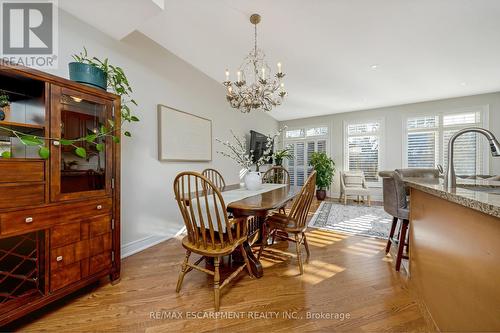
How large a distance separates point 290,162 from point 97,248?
636cm

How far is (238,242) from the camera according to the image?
63.8 inches

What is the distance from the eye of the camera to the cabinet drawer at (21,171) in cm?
118

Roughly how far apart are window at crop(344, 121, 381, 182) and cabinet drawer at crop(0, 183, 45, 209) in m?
6.67

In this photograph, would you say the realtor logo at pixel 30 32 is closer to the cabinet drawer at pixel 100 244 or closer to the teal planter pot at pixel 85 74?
the teal planter pot at pixel 85 74

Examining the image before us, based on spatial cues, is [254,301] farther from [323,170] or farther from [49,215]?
[323,170]

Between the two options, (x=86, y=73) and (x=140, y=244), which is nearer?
(x=86, y=73)

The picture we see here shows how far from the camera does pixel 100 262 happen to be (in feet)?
5.41

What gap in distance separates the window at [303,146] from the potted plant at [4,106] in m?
6.30

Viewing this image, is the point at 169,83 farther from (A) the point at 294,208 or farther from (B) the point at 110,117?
(A) the point at 294,208

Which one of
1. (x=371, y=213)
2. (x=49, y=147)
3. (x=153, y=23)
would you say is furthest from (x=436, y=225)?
(x=371, y=213)

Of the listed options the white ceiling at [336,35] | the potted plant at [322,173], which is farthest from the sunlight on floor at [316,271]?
the potted plant at [322,173]

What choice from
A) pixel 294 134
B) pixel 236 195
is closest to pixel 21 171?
pixel 236 195

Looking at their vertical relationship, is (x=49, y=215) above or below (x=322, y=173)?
below

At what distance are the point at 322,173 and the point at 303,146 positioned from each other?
54.6 inches
